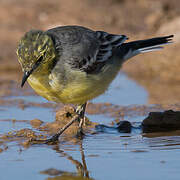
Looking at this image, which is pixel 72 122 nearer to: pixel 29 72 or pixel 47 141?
pixel 47 141

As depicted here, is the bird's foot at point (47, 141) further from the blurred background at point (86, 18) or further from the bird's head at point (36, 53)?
the blurred background at point (86, 18)

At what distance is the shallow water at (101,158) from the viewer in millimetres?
5031

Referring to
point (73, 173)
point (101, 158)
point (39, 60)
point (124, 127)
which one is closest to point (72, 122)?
point (124, 127)

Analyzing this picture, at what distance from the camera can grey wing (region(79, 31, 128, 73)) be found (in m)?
6.64

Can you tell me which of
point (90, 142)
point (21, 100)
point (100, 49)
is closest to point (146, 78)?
point (21, 100)

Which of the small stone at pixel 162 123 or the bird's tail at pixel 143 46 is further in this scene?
the bird's tail at pixel 143 46

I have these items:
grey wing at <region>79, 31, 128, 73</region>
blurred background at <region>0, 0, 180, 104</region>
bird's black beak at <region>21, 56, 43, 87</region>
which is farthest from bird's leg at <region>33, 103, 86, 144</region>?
blurred background at <region>0, 0, 180, 104</region>

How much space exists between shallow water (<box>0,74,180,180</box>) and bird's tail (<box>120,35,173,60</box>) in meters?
1.32

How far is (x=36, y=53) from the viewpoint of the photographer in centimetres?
599

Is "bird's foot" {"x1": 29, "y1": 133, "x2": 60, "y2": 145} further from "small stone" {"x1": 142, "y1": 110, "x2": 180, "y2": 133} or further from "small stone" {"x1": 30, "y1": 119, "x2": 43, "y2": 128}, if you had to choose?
"small stone" {"x1": 142, "y1": 110, "x2": 180, "y2": 133}

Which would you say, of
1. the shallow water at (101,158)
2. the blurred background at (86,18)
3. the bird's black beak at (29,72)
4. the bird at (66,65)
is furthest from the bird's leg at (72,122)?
the blurred background at (86,18)

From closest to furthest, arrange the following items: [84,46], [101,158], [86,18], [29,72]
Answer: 1. [101,158]
2. [29,72]
3. [84,46]
4. [86,18]

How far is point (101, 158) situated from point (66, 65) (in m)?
1.42

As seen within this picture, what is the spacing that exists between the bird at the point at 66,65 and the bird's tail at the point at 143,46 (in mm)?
447
